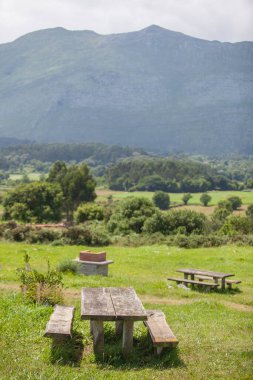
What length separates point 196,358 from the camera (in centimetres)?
930

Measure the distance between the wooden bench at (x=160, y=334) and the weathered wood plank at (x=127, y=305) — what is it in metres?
0.43

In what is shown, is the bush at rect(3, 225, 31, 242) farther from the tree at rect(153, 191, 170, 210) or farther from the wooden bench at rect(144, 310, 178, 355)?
the tree at rect(153, 191, 170, 210)

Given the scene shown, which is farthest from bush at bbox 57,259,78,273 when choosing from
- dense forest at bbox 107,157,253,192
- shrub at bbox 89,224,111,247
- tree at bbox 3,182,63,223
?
dense forest at bbox 107,157,253,192

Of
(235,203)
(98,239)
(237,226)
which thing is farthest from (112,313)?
(235,203)

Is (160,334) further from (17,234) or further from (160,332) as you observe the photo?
(17,234)

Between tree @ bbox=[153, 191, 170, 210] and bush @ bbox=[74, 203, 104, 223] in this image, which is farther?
tree @ bbox=[153, 191, 170, 210]

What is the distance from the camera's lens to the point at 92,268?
2244 centimetres

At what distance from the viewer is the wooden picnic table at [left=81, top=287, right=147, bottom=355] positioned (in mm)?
9000

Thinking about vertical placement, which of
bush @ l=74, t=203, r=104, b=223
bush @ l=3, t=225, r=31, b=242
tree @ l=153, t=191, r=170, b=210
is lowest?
tree @ l=153, t=191, r=170, b=210

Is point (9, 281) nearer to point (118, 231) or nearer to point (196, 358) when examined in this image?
point (196, 358)

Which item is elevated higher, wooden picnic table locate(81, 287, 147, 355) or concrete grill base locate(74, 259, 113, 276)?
wooden picnic table locate(81, 287, 147, 355)

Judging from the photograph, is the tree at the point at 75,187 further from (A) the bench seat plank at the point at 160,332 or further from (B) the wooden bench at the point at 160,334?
(B) the wooden bench at the point at 160,334

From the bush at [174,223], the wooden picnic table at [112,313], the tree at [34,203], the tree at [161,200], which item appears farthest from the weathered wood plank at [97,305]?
the tree at [161,200]

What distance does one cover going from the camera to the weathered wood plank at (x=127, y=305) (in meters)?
9.00
